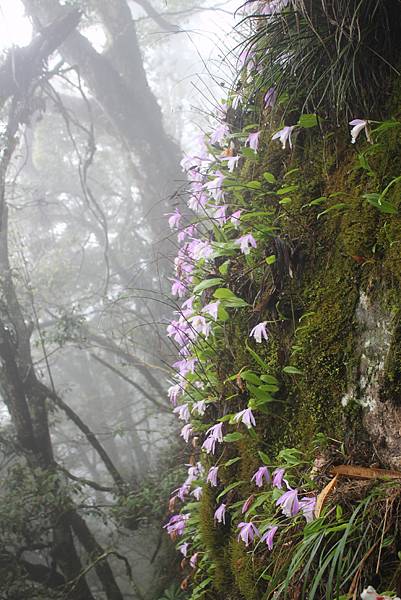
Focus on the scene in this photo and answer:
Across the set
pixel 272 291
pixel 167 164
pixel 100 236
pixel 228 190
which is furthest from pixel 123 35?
pixel 272 291

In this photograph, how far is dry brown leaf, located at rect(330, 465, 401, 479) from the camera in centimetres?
146

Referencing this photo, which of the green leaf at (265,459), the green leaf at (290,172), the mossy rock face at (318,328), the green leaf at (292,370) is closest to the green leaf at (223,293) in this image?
the mossy rock face at (318,328)

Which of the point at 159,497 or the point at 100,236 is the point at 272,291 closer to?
the point at 159,497

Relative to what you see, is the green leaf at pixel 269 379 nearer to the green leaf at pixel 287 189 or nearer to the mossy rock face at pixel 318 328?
the mossy rock face at pixel 318 328

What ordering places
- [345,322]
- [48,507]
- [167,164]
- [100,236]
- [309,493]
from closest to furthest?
[309,493]
[345,322]
[48,507]
[167,164]
[100,236]

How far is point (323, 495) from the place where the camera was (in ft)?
4.99

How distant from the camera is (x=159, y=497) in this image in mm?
4984

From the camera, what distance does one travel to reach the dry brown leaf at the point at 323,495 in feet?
4.91

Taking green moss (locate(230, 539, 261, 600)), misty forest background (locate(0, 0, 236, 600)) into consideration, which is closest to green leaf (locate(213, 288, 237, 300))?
misty forest background (locate(0, 0, 236, 600))

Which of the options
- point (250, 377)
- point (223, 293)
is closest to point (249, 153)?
point (223, 293)

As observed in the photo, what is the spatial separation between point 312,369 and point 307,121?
3.61 ft

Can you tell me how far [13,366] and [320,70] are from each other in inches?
177

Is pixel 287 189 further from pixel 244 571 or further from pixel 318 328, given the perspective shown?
pixel 244 571

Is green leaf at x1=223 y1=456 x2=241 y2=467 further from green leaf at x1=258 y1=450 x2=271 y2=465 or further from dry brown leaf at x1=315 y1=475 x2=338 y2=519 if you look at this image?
dry brown leaf at x1=315 y1=475 x2=338 y2=519
